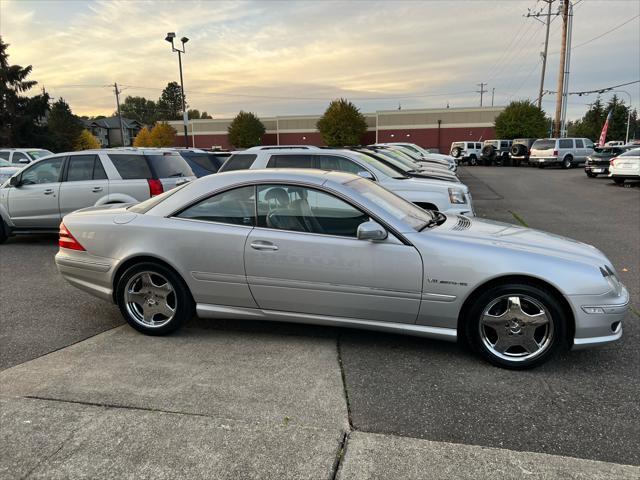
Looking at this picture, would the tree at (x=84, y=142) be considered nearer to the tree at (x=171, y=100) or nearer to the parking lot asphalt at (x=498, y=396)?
the tree at (x=171, y=100)

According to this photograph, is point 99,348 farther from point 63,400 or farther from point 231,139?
point 231,139

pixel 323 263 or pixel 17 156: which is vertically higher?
pixel 17 156

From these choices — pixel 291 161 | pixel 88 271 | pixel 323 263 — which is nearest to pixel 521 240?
pixel 323 263

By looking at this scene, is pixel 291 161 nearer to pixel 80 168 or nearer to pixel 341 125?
pixel 80 168

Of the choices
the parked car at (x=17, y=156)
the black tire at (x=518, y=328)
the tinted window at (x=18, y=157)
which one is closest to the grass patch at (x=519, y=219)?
the black tire at (x=518, y=328)

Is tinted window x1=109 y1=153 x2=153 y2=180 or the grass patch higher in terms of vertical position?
tinted window x1=109 y1=153 x2=153 y2=180

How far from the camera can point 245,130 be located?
6475 cm

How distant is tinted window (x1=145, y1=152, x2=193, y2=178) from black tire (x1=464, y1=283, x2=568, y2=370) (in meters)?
6.27

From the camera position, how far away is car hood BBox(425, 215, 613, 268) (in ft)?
11.9

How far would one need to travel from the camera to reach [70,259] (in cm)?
461

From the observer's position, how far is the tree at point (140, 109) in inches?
5664

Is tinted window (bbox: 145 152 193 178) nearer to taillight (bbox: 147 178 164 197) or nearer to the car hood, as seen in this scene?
taillight (bbox: 147 178 164 197)

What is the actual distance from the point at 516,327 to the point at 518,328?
2 cm

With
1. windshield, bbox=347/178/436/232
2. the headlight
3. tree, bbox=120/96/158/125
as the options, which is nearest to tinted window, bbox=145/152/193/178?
the headlight
